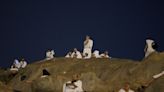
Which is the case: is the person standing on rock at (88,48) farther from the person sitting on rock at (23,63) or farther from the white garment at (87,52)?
the person sitting on rock at (23,63)

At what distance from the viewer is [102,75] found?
39562 mm

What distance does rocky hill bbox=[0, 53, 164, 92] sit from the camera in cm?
3394

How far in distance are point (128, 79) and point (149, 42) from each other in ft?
17.0

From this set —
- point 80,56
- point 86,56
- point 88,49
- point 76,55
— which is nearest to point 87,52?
point 88,49

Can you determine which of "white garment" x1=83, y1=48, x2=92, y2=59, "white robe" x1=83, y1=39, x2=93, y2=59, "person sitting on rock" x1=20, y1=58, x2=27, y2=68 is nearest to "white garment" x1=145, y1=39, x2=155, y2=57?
"white robe" x1=83, y1=39, x2=93, y2=59

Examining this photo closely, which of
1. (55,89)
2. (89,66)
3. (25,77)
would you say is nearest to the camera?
(55,89)

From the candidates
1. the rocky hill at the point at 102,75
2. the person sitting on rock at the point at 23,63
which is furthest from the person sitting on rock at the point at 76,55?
the person sitting on rock at the point at 23,63

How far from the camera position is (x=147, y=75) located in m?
34.0

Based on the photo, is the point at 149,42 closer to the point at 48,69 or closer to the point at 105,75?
the point at 105,75

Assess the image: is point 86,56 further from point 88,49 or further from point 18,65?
point 18,65

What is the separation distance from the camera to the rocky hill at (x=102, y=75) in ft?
111

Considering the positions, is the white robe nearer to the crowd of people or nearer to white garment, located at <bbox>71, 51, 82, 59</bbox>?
the crowd of people

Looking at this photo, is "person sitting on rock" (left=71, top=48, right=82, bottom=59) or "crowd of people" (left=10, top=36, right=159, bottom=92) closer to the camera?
"crowd of people" (left=10, top=36, right=159, bottom=92)

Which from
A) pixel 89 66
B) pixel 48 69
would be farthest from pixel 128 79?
pixel 48 69
